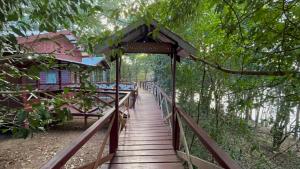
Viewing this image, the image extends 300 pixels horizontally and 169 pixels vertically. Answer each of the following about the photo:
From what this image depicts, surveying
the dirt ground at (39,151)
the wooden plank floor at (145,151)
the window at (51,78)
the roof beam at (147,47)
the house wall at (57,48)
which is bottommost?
the dirt ground at (39,151)

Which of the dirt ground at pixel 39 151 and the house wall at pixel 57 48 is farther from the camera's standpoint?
the dirt ground at pixel 39 151

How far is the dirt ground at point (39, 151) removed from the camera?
632 centimetres

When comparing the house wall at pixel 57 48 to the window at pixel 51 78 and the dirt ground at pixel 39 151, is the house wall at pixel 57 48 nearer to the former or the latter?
the dirt ground at pixel 39 151

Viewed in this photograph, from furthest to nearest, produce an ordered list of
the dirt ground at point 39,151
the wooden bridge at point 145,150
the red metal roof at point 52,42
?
1. the dirt ground at point 39,151
2. the wooden bridge at point 145,150
3. the red metal roof at point 52,42

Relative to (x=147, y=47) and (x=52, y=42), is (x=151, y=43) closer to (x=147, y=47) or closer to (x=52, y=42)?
(x=147, y=47)

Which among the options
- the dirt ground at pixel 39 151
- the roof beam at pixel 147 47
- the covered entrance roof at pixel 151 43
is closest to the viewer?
the covered entrance roof at pixel 151 43

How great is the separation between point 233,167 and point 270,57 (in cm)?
106

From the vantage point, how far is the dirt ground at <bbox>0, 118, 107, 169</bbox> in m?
6.32

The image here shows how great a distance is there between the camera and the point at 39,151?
7.15 metres

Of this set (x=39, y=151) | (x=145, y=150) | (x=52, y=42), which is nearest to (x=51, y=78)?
(x=39, y=151)

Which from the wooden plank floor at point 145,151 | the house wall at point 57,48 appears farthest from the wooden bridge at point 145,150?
the house wall at point 57,48

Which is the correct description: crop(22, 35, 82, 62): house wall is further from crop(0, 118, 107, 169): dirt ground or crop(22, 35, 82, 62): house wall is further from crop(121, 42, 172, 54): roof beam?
crop(0, 118, 107, 169): dirt ground

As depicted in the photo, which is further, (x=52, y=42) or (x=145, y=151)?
(x=145, y=151)

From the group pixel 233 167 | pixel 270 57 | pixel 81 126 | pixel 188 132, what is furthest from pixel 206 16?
pixel 81 126
